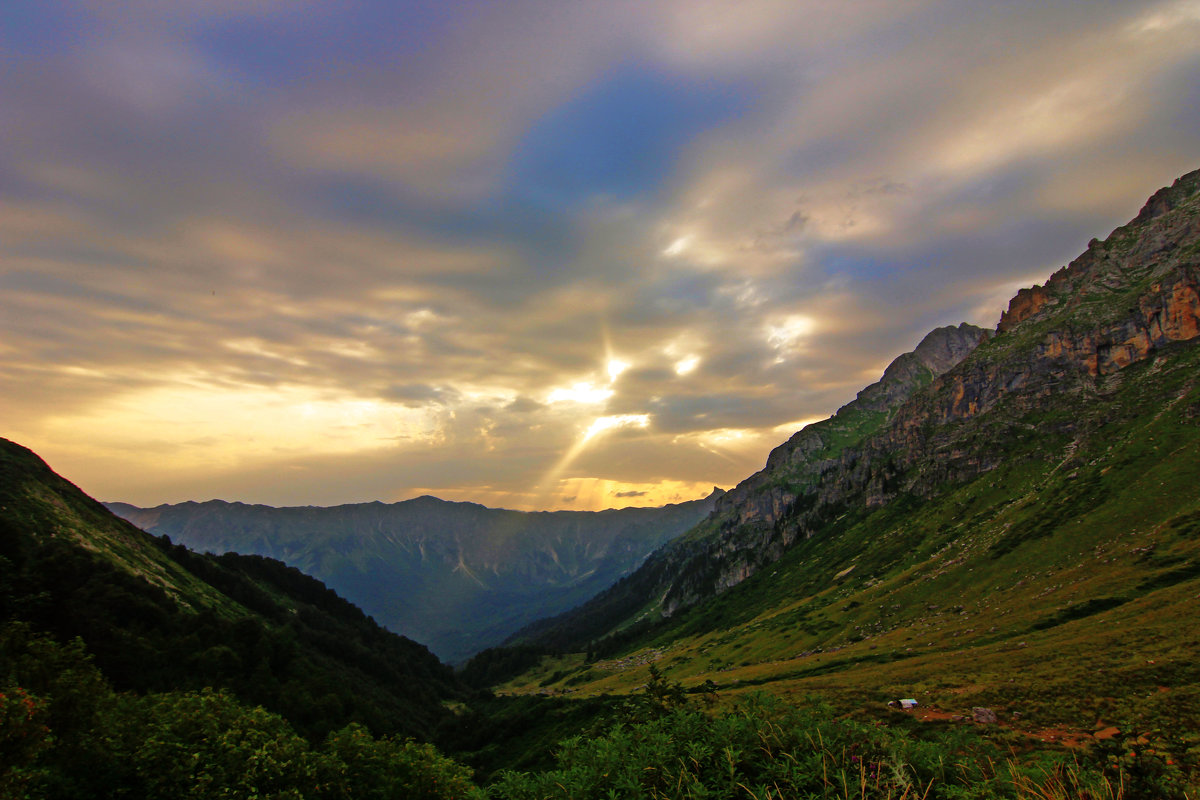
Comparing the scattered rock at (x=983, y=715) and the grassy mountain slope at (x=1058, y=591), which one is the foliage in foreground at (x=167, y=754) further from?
the scattered rock at (x=983, y=715)

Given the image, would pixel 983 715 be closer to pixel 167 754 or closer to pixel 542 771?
pixel 542 771

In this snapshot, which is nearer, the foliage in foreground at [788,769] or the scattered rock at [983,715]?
the foliage in foreground at [788,769]

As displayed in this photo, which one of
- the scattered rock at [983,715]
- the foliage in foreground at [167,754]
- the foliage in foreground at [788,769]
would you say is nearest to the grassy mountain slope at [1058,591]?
the scattered rock at [983,715]

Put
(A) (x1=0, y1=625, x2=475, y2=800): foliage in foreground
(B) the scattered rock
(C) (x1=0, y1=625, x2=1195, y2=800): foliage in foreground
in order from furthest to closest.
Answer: (B) the scattered rock < (A) (x1=0, y1=625, x2=475, y2=800): foliage in foreground < (C) (x1=0, y1=625, x2=1195, y2=800): foliage in foreground

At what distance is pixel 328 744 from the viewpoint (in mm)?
32656

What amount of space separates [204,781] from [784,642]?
6340 inches

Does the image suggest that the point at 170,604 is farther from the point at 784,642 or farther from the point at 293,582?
the point at 784,642

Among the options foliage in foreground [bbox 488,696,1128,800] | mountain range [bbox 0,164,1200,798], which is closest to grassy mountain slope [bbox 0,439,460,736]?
mountain range [bbox 0,164,1200,798]

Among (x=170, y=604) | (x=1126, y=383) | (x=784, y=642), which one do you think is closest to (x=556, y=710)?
(x=784, y=642)

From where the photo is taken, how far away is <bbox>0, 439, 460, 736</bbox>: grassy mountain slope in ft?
217

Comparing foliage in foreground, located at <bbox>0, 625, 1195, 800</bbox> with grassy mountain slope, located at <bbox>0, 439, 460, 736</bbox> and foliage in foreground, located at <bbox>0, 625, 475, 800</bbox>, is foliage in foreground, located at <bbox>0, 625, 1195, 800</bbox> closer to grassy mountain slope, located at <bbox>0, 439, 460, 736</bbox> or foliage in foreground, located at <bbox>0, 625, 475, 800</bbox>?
foliage in foreground, located at <bbox>0, 625, 475, 800</bbox>

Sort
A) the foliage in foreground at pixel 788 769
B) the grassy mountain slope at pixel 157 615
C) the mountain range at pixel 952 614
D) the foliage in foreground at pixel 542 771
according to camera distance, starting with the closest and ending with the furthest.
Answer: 1. the foliage in foreground at pixel 788 769
2. the foliage in foreground at pixel 542 771
3. the mountain range at pixel 952 614
4. the grassy mountain slope at pixel 157 615

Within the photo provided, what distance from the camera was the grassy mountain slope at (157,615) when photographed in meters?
66.1

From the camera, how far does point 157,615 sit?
276 feet
